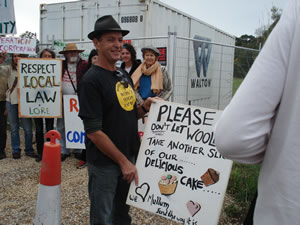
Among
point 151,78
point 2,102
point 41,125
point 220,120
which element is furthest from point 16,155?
point 220,120

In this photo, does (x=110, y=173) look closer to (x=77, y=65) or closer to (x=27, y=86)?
(x=77, y=65)

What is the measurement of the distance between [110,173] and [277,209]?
1367 millimetres

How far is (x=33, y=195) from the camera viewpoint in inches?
153

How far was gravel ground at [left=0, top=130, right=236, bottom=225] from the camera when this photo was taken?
Answer: 318 cm

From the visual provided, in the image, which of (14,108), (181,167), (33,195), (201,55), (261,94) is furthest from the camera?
(201,55)

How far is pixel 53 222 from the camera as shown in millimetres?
2477

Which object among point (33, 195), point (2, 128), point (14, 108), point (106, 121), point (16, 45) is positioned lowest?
point (33, 195)

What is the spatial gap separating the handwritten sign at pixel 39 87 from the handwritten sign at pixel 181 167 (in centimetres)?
339

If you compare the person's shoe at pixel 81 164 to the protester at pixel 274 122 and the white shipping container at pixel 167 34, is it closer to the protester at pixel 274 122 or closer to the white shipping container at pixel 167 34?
the white shipping container at pixel 167 34

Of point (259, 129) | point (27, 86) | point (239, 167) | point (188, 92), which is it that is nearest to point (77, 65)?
point (27, 86)

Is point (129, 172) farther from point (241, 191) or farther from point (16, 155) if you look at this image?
point (16, 155)

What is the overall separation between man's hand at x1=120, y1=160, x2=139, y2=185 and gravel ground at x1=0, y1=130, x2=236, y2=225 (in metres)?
1.16

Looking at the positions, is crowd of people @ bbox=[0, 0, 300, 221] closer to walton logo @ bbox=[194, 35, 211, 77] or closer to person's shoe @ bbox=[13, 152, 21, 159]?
person's shoe @ bbox=[13, 152, 21, 159]

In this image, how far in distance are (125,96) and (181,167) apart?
69 centimetres
